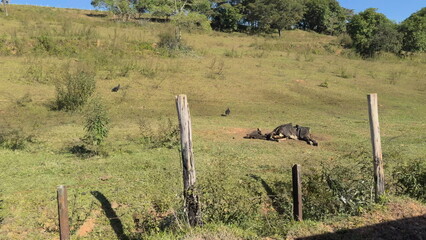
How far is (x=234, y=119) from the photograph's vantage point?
1133cm

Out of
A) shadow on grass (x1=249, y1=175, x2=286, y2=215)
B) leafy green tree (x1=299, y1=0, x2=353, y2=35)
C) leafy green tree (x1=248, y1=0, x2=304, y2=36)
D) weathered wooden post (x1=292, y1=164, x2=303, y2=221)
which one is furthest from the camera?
leafy green tree (x1=299, y1=0, x2=353, y2=35)

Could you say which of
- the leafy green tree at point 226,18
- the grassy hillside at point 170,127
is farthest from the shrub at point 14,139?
the leafy green tree at point 226,18

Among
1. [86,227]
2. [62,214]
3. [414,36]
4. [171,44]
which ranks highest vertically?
[414,36]

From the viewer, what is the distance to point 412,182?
17.5 feet

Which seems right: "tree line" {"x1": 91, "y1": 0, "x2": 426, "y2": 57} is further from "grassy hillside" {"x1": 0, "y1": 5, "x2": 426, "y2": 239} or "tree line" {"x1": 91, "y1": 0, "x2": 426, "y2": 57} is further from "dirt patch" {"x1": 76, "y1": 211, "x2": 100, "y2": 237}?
"dirt patch" {"x1": 76, "y1": 211, "x2": 100, "y2": 237}

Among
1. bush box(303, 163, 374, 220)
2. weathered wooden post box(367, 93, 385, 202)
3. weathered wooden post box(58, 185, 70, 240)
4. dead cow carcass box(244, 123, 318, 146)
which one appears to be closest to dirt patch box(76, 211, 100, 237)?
weathered wooden post box(58, 185, 70, 240)

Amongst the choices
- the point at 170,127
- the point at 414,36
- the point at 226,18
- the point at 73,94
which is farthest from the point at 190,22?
the point at 414,36

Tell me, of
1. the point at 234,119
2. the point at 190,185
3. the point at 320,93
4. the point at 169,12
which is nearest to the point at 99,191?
the point at 190,185

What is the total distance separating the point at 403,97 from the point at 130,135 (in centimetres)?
1271

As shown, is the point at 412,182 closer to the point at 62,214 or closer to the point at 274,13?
the point at 62,214

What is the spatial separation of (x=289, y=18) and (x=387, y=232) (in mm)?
41099

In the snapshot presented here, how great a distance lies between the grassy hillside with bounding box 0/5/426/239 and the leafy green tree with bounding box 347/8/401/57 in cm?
494

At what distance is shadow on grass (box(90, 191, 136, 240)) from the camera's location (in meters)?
4.56

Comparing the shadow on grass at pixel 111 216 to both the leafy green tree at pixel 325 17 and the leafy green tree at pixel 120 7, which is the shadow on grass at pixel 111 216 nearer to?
the leafy green tree at pixel 120 7
